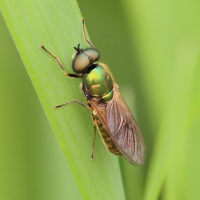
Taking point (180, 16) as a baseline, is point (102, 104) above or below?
below

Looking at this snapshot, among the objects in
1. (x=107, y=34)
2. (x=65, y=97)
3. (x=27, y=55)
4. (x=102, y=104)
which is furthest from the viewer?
(x=107, y=34)

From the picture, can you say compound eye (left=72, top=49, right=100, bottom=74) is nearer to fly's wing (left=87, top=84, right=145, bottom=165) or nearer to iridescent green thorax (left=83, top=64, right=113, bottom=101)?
iridescent green thorax (left=83, top=64, right=113, bottom=101)

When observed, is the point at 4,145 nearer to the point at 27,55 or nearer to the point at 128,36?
the point at 27,55

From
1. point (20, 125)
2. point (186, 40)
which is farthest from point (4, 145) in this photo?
point (186, 40)

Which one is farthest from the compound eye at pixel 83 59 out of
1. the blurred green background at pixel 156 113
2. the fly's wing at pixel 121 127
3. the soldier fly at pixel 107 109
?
the blurred green background at pixel 156 113

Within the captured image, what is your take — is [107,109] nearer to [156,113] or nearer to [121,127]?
[121,127]

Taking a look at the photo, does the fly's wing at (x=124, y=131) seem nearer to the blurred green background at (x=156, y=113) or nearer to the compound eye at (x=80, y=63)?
the blurred green background at (x=156, y=113)

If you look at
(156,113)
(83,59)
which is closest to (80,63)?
(83,59)
